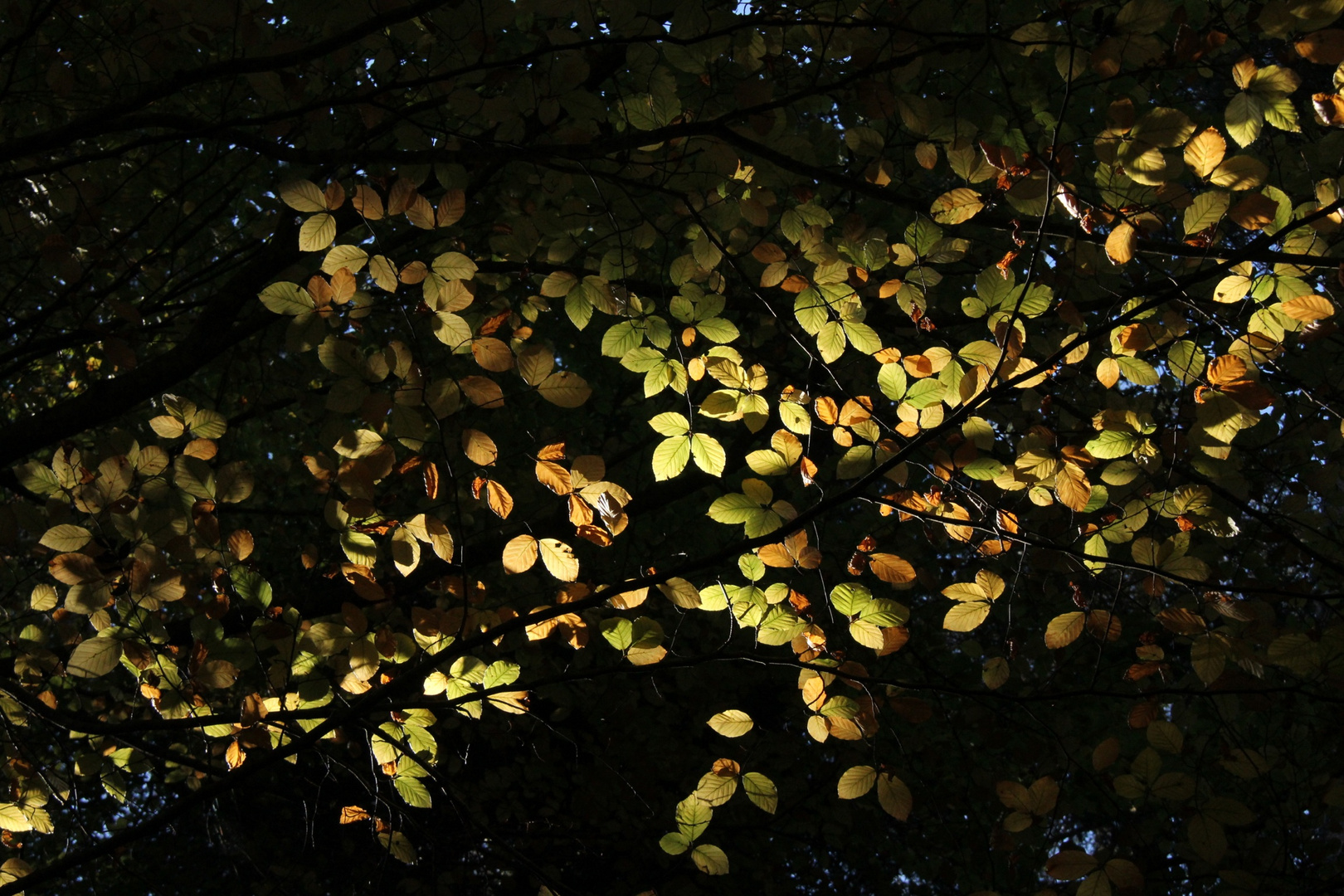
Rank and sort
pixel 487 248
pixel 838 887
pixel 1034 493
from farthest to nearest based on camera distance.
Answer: pixel 838 887 → pixel 487 248 → pixel 1034 493

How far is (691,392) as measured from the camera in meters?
4.87

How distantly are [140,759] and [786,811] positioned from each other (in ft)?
12.8

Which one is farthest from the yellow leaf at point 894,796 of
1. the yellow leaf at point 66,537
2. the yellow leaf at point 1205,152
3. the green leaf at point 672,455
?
the yellow leaf at point 66,537

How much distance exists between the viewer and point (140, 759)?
2955 millimetres

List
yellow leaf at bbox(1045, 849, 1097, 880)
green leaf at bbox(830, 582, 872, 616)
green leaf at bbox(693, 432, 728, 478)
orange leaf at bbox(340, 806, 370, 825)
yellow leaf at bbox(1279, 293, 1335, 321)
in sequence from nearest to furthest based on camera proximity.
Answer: yellow leaf at bbox(1045, 849, 1097, 880) < yellow leaf at bbox(1279, 293, 1335, 321) < green leaf at bbox(830, 582, 872, 616) < green leaf at bbox(693, 432, 728, 478) < orange leaf at bbox(340, 806, 370, 825)

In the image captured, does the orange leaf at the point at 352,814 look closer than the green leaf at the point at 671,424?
No

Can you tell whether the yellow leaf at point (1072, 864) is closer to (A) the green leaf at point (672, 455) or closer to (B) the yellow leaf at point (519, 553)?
(A) the green leaf at point (672, 455)

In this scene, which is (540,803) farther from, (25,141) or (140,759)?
(25,141)

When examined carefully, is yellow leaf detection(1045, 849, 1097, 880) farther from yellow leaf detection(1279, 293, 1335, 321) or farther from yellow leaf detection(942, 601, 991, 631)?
yellow leaf detection(1279, 293, 1335, 321)

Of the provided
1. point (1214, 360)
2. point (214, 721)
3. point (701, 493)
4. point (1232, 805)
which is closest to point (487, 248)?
point (701, 493)

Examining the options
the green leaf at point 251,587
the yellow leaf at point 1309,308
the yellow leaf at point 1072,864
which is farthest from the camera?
the green leaf at point 251,587

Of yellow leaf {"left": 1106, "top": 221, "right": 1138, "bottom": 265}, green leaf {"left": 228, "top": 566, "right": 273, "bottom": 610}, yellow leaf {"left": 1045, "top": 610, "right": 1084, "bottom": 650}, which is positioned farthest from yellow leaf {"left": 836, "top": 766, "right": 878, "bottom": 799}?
green leaf {"left": 228, "top": 566, "right": 273, "bottom": 610}

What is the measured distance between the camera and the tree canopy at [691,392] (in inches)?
87.3

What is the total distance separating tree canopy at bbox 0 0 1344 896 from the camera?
222 centimetres
